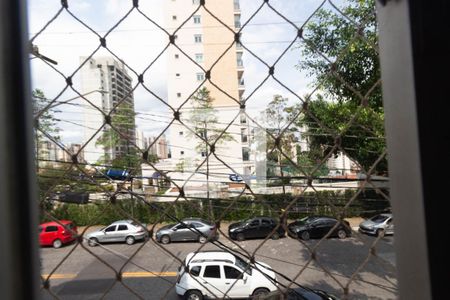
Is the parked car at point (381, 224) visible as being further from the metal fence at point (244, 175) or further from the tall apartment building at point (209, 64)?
the tall apartment building at point (209, 64)

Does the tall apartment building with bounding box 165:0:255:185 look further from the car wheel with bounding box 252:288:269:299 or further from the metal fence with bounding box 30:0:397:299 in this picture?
the car wheel with bounding box 252:288:269:299

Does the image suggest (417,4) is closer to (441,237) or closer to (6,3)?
(441,237)

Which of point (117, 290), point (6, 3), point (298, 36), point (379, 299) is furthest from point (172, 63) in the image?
point (117, 290)

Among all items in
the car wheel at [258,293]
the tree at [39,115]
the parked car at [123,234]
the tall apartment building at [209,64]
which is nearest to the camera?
the tree at [39,115]

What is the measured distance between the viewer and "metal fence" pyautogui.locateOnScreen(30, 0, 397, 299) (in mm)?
549

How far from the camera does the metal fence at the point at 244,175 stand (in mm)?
549

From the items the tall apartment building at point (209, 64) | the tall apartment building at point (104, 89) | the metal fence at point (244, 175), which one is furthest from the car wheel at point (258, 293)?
the tall apartment building at point (104, 89)

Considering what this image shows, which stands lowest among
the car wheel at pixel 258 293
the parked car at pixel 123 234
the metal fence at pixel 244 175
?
the car wheel at pixel 258 293

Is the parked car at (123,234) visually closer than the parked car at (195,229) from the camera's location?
No

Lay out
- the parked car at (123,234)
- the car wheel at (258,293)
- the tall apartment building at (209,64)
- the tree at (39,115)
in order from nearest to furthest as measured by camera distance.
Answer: the tree at (39,115) → the tall apartment building at (209,64) → the parked car at (123,234) → the car wheel at (258,293)

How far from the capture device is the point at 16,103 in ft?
1.02

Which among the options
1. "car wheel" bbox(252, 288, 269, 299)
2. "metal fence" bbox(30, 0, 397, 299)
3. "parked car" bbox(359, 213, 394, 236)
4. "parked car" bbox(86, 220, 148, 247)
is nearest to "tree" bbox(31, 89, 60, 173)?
"metal fence" bbox(30, 0, 397, 299)

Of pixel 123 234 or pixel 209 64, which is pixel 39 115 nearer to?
pixel 209 64

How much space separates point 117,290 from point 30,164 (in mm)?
3837
